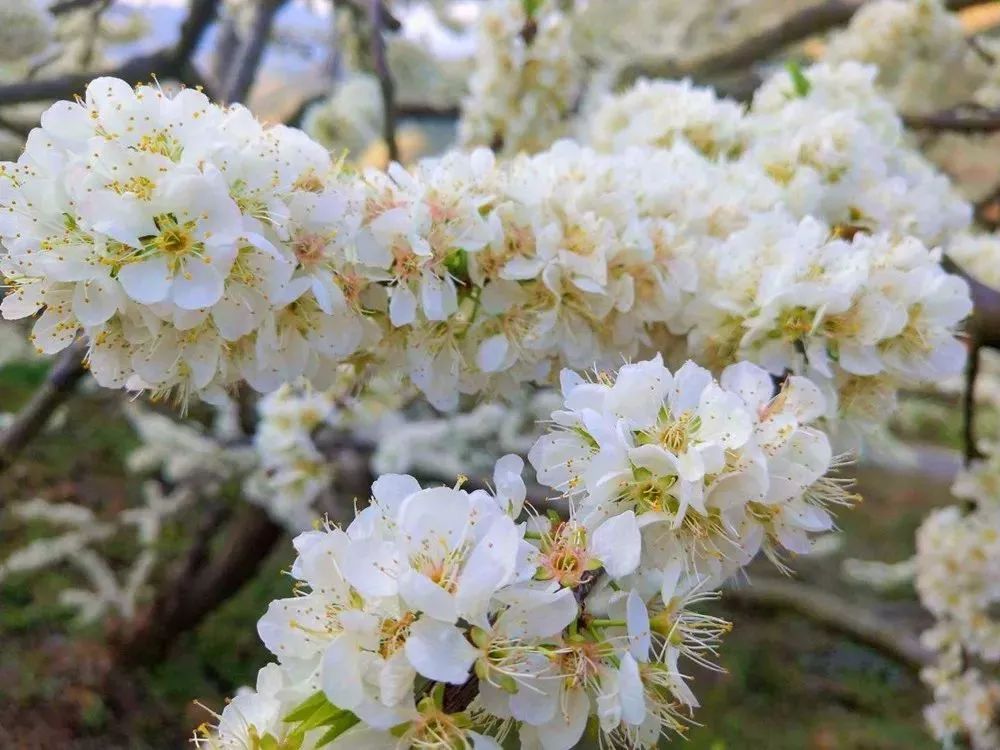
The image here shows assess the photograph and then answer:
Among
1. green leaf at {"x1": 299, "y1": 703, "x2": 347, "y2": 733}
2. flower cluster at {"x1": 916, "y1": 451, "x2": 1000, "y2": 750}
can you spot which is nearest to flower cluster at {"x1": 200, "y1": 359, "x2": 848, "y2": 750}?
green leaf at {"x1": 299, "y1": 703, "x2": 347, "y2": 733}

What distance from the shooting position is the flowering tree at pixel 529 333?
1.84ft

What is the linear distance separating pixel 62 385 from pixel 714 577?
1.10 metres

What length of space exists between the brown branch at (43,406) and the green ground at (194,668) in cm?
55

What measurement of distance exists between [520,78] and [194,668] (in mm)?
2355

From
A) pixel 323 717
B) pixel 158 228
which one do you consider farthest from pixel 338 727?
pixel 158 228

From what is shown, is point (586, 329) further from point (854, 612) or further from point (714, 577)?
point (854, 612)

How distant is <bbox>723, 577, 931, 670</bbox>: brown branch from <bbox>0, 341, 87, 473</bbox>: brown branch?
1817mm

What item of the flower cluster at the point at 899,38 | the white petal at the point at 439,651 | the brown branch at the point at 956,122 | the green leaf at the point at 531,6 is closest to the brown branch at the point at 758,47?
the flower cluster at the point at 899,38

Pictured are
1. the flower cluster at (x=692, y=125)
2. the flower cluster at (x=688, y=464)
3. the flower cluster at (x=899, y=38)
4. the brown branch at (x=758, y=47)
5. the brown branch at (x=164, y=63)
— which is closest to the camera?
the flower cluster at (x=688, y=464)

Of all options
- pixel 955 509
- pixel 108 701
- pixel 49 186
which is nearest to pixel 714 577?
pixel 49 186

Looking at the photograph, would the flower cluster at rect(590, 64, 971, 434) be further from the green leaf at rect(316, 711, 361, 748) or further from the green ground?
the green ground

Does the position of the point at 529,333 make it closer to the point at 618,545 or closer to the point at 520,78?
the point at 618,545

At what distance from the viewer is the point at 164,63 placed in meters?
1.95

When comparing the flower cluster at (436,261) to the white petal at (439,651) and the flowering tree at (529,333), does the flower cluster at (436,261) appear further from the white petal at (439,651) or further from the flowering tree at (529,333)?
the white petal at (439,651)
